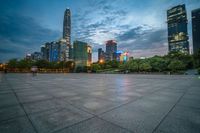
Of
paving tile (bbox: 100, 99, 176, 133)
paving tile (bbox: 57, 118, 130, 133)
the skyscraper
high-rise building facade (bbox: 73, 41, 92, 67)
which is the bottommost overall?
paving tile (bbox: 100, 99, 176, 133)

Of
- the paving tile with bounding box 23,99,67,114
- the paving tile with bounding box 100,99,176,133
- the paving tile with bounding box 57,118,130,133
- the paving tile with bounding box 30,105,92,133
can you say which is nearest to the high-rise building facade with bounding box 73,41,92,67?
the paving tile with bounding box 23,99,67,114

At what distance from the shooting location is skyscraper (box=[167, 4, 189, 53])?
173150 millimetres

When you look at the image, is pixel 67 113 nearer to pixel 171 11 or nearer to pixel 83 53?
pixel 83 53

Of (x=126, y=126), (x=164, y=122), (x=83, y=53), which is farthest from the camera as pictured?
(x=83, y=53)

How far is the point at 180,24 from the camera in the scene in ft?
629

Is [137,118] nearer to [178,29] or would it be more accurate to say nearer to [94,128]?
[94,128]

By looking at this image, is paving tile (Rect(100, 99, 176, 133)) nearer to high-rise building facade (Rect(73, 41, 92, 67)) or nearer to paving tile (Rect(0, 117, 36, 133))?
paving tile (Rect(0, 117, 36, 133))

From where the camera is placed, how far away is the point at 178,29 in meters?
192

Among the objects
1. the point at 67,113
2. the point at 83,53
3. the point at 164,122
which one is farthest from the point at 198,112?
the point at 83,53

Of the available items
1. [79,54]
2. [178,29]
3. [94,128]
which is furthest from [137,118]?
[178,29]

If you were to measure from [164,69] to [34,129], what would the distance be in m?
59.3

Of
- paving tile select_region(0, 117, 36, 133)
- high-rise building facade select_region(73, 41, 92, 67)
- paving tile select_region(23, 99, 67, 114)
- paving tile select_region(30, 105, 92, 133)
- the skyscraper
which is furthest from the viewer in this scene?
the skyscraper

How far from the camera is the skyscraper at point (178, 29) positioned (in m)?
173

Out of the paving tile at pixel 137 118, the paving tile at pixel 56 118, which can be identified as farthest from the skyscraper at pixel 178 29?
the paving tile at pixel 56 118
